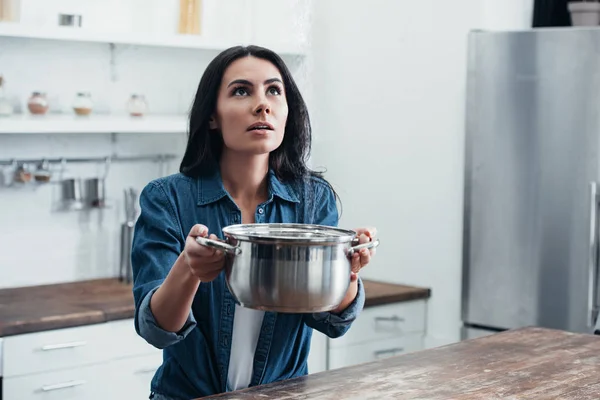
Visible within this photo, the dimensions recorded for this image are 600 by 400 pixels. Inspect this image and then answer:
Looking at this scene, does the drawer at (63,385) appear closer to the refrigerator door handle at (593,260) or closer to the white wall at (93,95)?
the white wall at (93,95)

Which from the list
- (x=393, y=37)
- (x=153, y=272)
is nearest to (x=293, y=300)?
(x=153, y=272)

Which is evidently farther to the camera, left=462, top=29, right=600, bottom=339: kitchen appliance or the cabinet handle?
the cabinet handle

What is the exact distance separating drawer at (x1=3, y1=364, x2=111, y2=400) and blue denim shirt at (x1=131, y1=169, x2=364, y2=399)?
103 centimetres

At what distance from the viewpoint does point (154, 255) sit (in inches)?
78.6

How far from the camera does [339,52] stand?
411 cm

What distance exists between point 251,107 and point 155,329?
49 centimetres

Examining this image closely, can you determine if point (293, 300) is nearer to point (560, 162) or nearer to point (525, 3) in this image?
point (560, 162)

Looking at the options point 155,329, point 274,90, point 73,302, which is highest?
point 274,90

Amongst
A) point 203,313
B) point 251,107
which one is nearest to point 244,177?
point 251,107

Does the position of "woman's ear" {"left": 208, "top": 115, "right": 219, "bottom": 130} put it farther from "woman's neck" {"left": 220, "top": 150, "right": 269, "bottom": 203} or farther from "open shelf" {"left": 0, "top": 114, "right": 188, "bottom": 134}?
"open shelf" {"left": 0, "top": 114, "right": 188, "bottom": 134}

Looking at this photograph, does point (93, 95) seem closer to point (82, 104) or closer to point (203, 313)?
point (82, 104)

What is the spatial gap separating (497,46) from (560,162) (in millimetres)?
484

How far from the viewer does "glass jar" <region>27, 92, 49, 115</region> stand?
3396 millimetres

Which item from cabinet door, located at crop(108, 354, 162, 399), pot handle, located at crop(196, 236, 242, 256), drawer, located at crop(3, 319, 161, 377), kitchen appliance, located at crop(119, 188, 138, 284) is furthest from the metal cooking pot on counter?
kitchen appliance, located at crop(119, 188, 138, 284)
